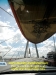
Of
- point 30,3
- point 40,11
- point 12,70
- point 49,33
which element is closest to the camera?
point 12,70

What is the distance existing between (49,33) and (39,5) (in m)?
4.12

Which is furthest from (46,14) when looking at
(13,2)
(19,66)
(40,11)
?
(19,66)

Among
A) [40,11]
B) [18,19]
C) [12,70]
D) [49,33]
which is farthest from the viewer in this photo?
[49,33]

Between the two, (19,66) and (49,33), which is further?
(49,33)

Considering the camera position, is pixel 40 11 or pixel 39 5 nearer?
pixel 39 5

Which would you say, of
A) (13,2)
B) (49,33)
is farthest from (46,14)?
(49,33)

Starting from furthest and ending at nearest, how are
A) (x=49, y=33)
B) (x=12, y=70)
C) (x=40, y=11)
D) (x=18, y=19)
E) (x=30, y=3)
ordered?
(x=49, y=33), (x=18, y=19), (x=40, y=11), (x=30, y=3), (x=12, y=70)

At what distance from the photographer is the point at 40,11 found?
7000mm

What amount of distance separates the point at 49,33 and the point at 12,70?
659cm

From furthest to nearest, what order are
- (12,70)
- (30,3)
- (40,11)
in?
(40,11) → (30,3) → (12,70)

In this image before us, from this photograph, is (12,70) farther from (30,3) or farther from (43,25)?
(43,25)

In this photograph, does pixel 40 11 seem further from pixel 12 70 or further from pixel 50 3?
pixel 12 70

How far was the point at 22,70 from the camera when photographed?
393cm

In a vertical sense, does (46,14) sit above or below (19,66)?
above
